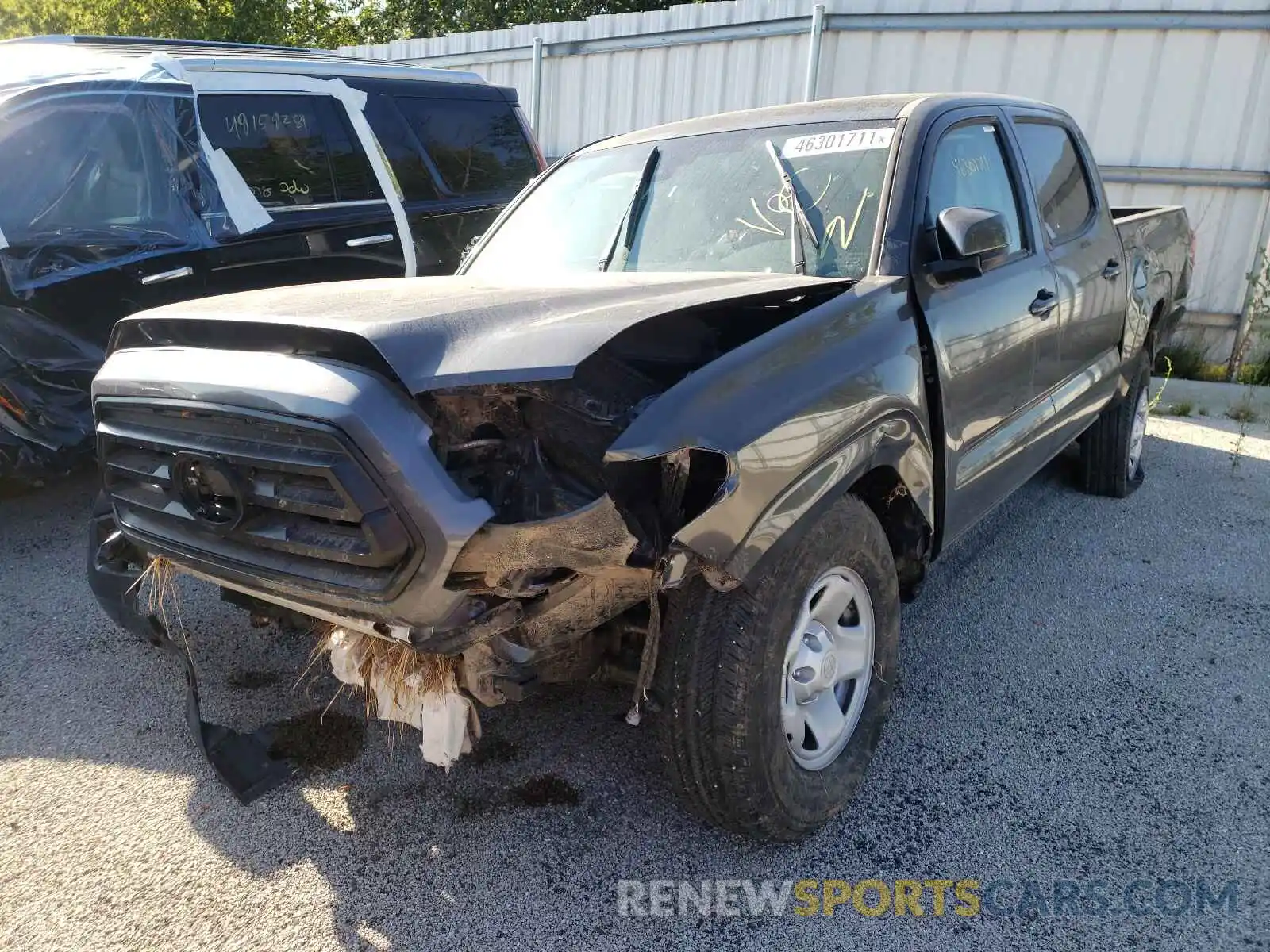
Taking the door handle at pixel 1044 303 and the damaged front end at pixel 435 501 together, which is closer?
the damaged front end at pixel 435 501

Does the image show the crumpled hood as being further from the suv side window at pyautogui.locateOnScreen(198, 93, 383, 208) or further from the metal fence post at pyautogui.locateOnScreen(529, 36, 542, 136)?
the metal fence post at pyautogui.locateOnScreen(529, 36, 542, 136)

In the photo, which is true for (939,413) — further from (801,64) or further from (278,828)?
(801,64)

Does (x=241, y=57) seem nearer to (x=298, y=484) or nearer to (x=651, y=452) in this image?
(x=298, y=484)

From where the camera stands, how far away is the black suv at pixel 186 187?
4.15 meters

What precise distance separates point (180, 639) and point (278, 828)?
2.45 ft

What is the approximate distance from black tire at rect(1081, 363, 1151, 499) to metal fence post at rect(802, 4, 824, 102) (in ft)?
15.4

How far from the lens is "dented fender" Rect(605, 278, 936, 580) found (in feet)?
6.45

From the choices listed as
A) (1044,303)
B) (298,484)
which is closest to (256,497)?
(298,484)

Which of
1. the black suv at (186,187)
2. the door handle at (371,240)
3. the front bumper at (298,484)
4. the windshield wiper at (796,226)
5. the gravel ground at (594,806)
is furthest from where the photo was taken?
the door handle at (371,240)

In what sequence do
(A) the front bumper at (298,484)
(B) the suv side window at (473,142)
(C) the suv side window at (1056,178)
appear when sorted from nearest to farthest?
(A) the front bumper at (298,484) < (C) the suv side window at (1056,178) < (B) the suv side window at (473,142)

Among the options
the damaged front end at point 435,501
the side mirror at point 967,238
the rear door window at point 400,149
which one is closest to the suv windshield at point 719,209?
the side mirror at point 967,238

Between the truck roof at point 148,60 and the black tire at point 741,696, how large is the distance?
14.1 ft

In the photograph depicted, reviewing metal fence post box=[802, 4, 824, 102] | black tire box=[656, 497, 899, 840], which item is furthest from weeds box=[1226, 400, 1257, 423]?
black tire box=[656, 497, 899, 840]

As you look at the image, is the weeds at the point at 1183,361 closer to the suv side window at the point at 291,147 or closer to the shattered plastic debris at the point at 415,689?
the suv side window at the point at 291,147
